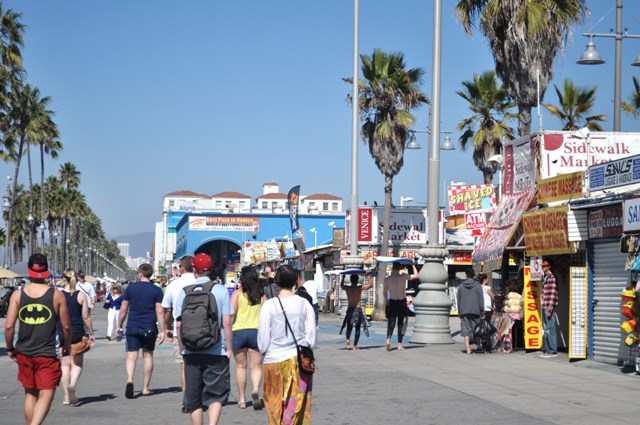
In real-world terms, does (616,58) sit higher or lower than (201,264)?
higher

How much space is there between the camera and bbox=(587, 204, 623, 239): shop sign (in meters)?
16.7

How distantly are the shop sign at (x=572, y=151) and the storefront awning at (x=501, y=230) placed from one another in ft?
2.37

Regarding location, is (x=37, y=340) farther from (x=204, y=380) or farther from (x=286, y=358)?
(x=286, y=358)

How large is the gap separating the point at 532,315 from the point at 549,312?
141 cm

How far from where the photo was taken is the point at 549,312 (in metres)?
18.5

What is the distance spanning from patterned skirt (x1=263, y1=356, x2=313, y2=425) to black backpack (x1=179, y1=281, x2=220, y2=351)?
2.69 ft

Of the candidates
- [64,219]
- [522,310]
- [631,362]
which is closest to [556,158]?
[522,310]

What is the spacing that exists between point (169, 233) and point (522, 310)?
478ft

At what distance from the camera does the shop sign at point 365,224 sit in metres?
46.0

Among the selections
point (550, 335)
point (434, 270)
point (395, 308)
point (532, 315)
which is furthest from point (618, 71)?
point (395, 308)

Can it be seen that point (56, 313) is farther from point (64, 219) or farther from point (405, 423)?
point (64, 219)

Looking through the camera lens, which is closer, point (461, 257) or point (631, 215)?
point (631, 215)

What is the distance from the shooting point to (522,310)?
789 inches

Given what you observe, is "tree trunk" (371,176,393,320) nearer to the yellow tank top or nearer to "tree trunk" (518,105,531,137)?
"tree trunk" (518,105,531,137)
